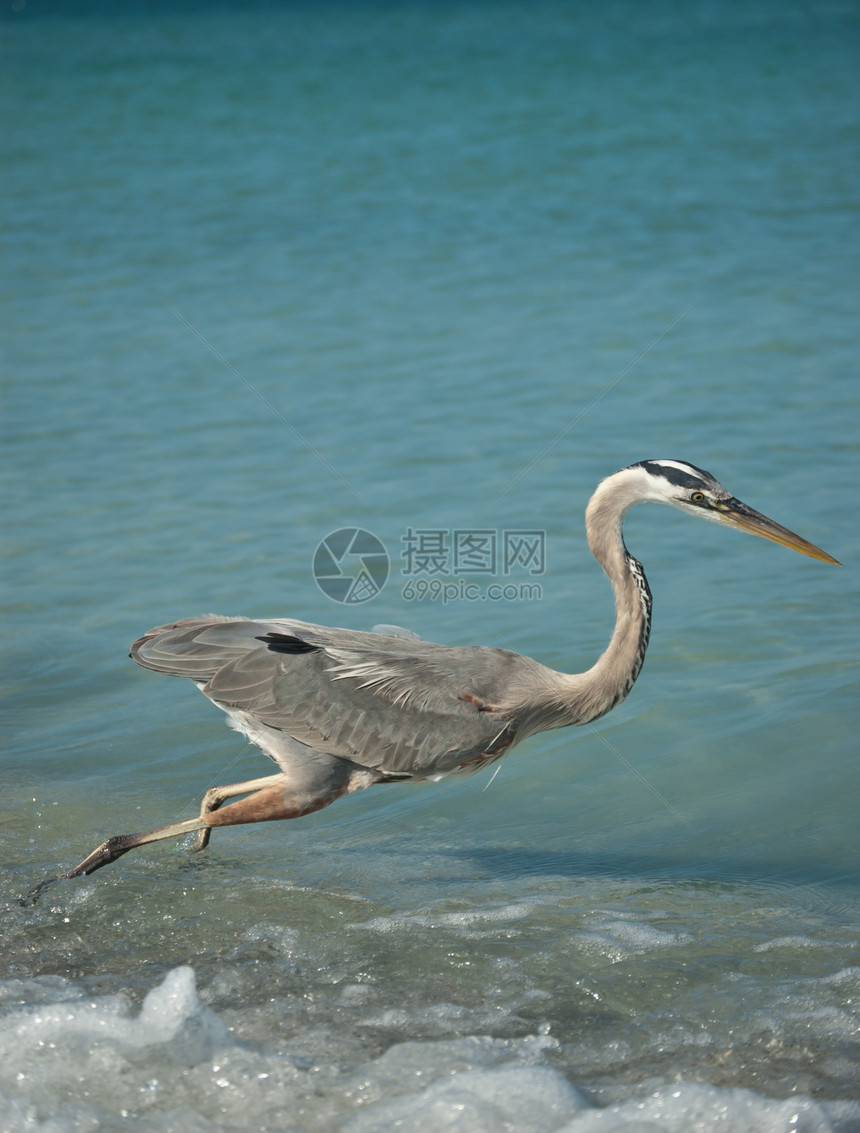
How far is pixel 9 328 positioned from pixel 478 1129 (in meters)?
12.2

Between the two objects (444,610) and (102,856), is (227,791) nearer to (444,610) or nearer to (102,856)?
(102,856)

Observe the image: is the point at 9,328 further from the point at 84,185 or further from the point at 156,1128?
the point at 156,1128

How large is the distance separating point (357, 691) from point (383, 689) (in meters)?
0.11

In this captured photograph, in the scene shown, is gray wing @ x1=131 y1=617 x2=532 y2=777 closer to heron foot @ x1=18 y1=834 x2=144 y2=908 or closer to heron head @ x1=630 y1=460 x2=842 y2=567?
heron foot @ x1=18 y1=834 x2=144 y2=908

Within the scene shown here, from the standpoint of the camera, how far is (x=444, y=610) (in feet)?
27.0

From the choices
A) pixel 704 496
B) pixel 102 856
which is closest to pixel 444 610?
pixel 704 496

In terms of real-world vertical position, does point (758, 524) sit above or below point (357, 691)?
above

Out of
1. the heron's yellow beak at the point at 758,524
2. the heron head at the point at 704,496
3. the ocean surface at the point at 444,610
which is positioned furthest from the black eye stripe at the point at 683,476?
the ocean surface at the point at 444,610

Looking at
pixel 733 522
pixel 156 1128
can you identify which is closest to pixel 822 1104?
pixel 156 1128

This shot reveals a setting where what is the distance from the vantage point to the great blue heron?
5.31 metres

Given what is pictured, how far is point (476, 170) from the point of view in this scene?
21.2 meters

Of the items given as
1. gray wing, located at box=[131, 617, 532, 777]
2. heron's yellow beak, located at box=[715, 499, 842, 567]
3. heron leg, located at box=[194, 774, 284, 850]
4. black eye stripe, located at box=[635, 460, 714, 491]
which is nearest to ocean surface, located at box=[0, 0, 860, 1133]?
heron leg, located at box=[194, 774, 284, 850]

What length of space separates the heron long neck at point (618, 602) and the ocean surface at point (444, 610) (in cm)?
77

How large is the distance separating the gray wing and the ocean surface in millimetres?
557
